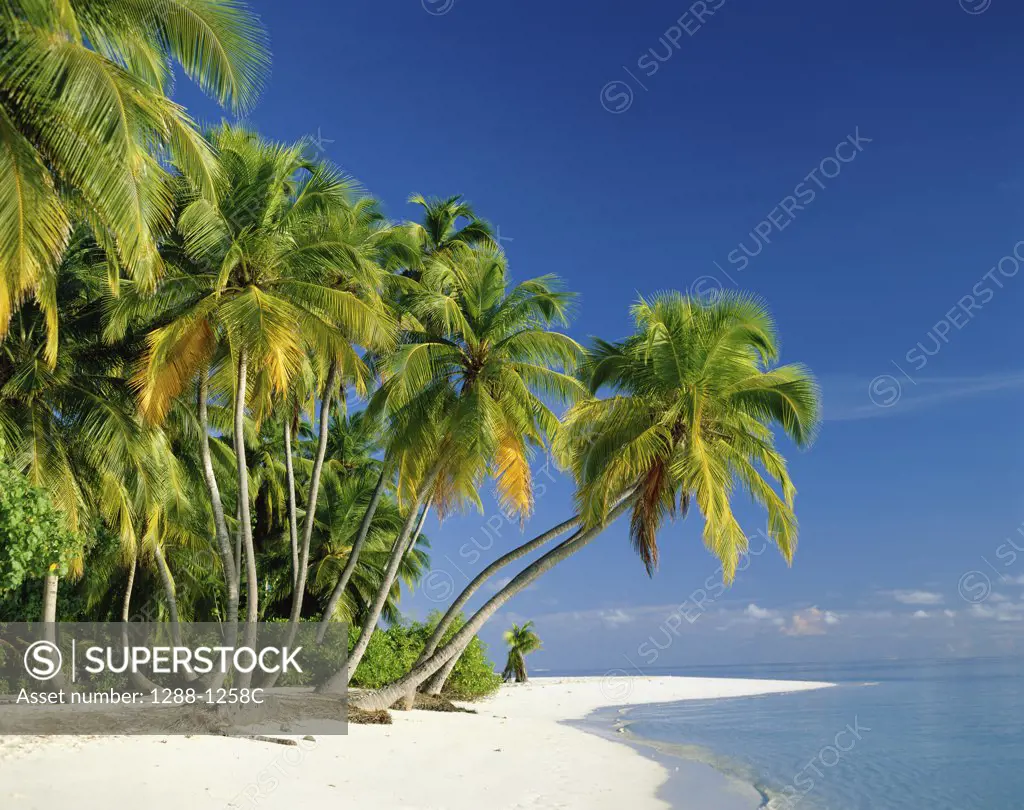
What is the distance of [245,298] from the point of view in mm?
12797

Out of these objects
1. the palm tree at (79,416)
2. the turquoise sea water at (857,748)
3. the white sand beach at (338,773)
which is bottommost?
the turquoise sea water at (857,748)

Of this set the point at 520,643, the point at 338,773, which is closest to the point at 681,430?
the point at 338,773

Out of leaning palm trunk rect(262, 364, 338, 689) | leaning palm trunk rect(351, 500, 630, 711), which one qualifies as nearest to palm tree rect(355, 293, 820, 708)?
leaning palm trunk rect(351, 500, 630, 711)

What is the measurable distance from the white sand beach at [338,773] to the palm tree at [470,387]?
4156 millimetres

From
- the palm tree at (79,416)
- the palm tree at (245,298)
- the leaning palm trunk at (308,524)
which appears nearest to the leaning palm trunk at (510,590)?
the leaning palm trunk at (308,524)

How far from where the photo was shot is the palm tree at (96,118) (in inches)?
300

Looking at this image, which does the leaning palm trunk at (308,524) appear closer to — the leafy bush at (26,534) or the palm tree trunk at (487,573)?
the palm tree trunk at (487,573)

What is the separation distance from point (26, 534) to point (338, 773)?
4355 millimetres

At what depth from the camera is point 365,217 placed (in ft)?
60.0

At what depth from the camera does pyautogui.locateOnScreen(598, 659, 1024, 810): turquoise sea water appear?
12430 mm

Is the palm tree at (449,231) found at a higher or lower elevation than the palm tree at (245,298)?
higher

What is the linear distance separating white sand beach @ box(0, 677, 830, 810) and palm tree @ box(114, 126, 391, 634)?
10.6ft

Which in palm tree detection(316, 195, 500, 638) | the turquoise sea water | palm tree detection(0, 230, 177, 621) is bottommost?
the turquoise sea water

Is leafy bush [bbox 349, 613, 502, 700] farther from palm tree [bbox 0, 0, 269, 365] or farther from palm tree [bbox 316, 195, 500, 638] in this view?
palm tree [bbox 0, 0, 269, 365]
